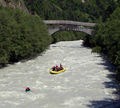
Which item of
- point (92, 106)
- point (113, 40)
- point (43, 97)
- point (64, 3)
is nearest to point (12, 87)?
point (43, 97)

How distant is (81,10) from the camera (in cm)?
15762

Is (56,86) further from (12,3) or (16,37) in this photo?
(12,3)

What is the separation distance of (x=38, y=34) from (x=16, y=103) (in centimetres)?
2443

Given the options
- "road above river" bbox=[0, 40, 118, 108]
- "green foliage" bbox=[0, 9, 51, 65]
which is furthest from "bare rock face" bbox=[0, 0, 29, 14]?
"road above river" bbox=[0, 40, 118, 108]

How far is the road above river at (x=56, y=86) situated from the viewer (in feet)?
66.9

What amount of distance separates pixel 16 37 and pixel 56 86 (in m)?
14.5

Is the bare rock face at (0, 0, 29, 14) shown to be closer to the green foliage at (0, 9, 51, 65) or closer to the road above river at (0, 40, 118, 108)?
the green foliage at (0, 9, 51, 65)

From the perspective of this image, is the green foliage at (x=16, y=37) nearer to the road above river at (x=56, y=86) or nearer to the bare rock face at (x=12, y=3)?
the road above river at (x=56, y=86)

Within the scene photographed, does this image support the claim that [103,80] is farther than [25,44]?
No

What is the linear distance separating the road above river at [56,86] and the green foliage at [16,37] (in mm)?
2429

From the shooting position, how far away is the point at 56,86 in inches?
984

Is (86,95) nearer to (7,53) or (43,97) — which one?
A: (43,97)

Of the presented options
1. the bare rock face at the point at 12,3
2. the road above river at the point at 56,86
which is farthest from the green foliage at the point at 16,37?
the bare rock face at the point at 12,3

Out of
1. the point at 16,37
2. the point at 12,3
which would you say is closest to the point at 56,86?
the point at 16,37
